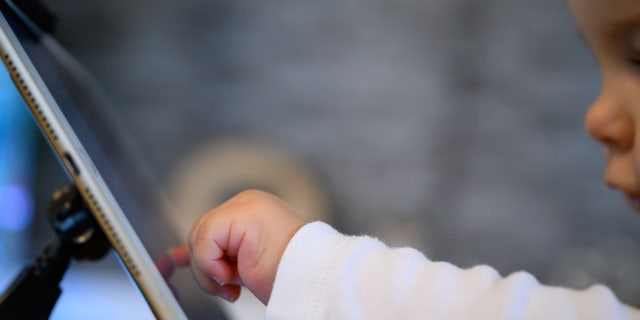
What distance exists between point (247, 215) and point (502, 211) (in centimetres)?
91

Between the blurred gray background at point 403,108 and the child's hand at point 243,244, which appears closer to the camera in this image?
the child's hand at point 243,244

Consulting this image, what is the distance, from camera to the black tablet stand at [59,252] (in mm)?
400

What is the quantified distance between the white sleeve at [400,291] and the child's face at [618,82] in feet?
0.31

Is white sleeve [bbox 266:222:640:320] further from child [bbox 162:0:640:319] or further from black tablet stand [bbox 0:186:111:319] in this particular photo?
black tablet stand [bbox 0:186:111:319]

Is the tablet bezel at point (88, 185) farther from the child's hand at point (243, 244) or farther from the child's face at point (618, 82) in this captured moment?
the child's face at point (618, 82)

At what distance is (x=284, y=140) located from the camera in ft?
4.15

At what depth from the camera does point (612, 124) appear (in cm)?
39

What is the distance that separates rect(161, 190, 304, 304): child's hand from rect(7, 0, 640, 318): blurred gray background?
0.83m

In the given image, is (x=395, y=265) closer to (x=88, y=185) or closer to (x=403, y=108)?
(x=88, y=185)

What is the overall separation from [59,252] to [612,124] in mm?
424

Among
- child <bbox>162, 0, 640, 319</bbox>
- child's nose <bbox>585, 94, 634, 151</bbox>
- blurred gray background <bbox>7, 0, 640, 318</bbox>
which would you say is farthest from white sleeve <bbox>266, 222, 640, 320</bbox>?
blurred gray background <bbox>7, 0, 640, 318</bbox>

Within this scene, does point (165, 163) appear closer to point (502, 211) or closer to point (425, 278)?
point (502, 211)

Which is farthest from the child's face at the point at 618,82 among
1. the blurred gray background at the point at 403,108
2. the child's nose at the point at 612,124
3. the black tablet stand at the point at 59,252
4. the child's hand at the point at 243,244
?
the blurred gray background at the point at 403,108

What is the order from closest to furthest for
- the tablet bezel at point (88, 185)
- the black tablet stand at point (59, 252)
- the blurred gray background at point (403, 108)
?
1. the tablet bezel at point (88, 185)
2. the black tablet stand at point (59, 252)
3. the blurred gray background at point (403, 108)
